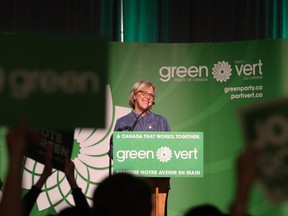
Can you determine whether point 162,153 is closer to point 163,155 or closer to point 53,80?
point 163,155

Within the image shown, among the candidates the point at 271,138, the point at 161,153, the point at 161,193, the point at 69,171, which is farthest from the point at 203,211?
the point at 161,193

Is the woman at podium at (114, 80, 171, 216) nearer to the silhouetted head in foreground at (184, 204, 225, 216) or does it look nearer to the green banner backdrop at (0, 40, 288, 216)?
the green banner backdrop at (0, 40, 288, 216)

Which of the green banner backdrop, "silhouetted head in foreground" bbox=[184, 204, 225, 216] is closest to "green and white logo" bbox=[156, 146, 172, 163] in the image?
the green banner backdrop

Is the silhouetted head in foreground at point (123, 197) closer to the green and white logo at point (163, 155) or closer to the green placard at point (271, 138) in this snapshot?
the green placard at point (271, 138)

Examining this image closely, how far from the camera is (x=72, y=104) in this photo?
2.22 metres

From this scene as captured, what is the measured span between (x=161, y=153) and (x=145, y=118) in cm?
52

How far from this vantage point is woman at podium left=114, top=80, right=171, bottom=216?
22.7ft

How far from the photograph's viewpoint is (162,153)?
6598 mm

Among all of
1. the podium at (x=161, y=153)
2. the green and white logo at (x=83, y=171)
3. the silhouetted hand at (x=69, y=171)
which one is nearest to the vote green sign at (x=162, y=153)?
the podium at (x=161, y=153)

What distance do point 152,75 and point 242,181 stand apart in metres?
5.63

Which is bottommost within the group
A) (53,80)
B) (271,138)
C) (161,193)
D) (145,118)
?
(161,193)

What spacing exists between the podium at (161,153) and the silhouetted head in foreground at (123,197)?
4.90 meters

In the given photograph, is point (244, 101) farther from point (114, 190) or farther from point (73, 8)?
point (114, 190)

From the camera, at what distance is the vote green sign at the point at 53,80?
7.17 feet
